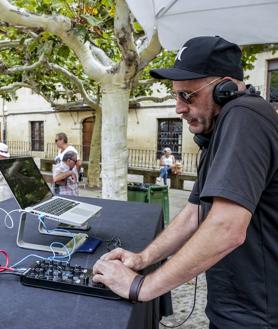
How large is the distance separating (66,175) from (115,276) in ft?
15.2

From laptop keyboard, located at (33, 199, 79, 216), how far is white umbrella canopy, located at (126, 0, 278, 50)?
153 centimetres

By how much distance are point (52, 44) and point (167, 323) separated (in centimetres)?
431

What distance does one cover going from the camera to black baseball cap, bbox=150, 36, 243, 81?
1.24 m

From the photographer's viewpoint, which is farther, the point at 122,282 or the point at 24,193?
the point at 24,193

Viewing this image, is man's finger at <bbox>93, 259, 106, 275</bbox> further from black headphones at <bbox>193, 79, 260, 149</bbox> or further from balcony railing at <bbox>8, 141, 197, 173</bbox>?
balcony railing at <bbox>8, 141, 197, 173</bbox>

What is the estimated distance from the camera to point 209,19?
283 centimetres

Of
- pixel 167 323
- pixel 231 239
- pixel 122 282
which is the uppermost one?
pixel 231 239

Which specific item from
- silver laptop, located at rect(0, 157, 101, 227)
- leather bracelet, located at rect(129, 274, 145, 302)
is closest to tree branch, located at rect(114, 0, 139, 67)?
silver laptop, located at rect(0, 157, 101, 227)

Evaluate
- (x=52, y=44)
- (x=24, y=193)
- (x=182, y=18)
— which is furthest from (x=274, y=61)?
(x=24, y=193)

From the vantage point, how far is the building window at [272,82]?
13164mm

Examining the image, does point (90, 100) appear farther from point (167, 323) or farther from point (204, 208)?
point (204, 208)

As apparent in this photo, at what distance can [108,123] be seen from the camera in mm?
4473

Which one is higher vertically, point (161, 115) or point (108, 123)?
point (161, 115)

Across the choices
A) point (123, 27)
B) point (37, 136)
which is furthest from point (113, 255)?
point (37, 136)
